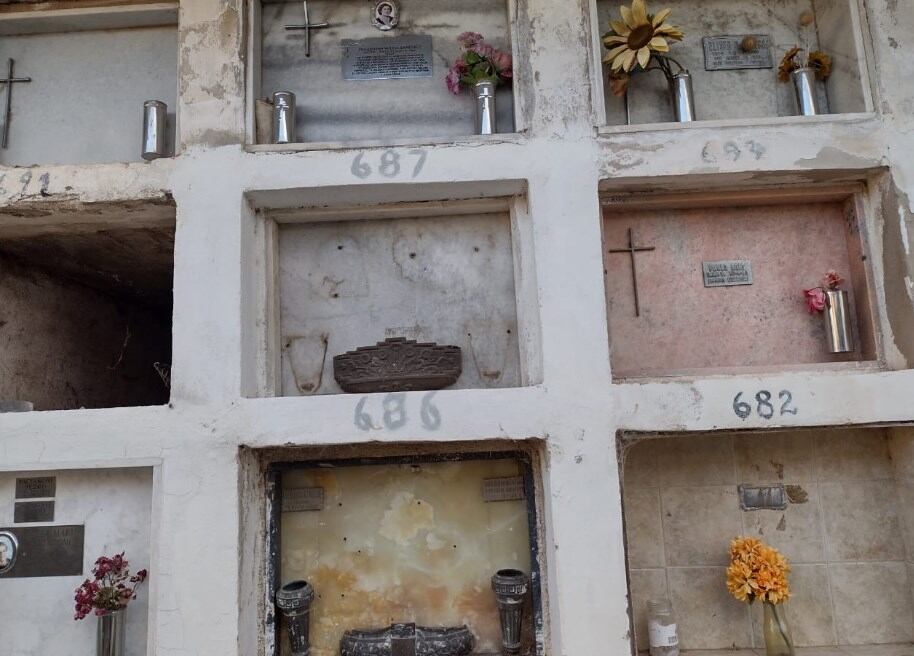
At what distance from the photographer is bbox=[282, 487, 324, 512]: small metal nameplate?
359 cm

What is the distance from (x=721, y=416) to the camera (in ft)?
10.6

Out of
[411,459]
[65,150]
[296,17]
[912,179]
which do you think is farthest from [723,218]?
[65,150]

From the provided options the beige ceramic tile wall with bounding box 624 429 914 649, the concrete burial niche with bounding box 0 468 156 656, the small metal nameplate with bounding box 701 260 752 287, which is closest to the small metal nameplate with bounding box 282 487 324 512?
the concrete burial niche with bounding box 0 468 156 656

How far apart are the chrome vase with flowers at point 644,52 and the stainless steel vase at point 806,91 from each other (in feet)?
1.93

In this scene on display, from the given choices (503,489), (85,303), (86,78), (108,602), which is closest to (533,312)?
(503,489)

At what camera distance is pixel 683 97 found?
369 cm

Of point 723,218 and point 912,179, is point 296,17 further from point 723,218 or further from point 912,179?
point 912,179

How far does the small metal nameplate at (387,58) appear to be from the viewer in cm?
389

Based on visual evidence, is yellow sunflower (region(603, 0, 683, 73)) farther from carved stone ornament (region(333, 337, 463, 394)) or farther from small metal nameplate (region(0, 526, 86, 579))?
small metal nameplate (region(0, 526, 86, 579))

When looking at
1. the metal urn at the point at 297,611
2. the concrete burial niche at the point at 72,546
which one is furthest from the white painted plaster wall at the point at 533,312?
the concrete burial niche at the point at 72,546

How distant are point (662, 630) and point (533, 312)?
1.71m

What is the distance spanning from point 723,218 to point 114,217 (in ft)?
11.2

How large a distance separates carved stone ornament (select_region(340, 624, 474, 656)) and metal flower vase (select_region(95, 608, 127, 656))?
108 centimetres

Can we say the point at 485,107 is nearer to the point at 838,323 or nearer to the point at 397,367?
the point at 397,367
